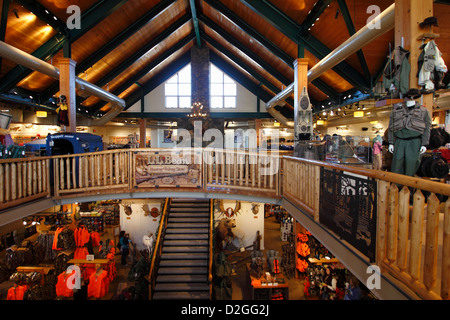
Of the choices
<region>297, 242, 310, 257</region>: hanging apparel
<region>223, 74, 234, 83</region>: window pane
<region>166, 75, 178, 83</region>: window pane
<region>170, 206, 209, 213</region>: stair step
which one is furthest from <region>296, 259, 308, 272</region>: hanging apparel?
<region>166, 75, 178, 83</region>: window pane

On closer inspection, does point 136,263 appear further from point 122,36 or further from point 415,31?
point 122,36

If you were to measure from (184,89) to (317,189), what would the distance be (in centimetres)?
1479

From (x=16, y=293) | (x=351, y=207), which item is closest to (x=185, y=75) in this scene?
(x=16, y=293)

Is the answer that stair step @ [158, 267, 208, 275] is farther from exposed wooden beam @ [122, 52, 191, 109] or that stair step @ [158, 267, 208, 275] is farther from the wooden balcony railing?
exposed wooden beam @ [122, 52, 191, 109]

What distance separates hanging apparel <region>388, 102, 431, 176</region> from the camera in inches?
128

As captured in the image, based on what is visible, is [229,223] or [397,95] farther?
[229,223]

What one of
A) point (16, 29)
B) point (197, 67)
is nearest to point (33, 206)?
point (16, 29)

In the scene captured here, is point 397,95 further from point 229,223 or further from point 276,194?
point 229,223

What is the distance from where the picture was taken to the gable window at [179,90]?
17141 millimetres

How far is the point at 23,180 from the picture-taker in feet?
17.8

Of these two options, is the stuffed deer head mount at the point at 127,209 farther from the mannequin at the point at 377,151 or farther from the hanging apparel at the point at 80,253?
the mannequin at the point at 377,151

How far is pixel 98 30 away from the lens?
968 centimetres

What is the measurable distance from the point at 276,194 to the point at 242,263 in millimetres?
5278
